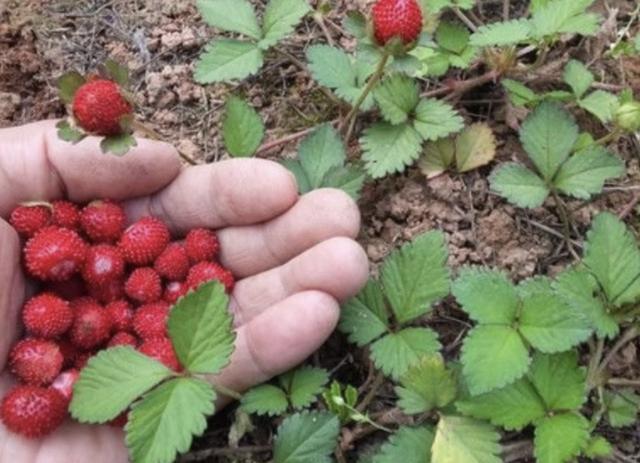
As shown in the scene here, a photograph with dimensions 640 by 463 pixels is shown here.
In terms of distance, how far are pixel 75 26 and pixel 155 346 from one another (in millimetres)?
1127

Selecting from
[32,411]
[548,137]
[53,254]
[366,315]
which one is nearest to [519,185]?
[548,137]

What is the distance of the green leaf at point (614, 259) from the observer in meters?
1.84

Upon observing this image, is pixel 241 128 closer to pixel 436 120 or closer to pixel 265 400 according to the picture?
pixel 436 120

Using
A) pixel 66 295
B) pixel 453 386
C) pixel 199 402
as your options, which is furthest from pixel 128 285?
pixel 453 386

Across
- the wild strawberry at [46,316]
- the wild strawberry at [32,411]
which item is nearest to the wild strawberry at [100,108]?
the wild strawberry at [46,316]

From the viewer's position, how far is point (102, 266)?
78.2 inches

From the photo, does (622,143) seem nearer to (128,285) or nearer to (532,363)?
(532,363)

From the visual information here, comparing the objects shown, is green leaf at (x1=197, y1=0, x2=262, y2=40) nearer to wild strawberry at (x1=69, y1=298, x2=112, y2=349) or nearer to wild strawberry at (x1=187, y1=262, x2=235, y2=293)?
wild strawberry at (x1=187, y1=262, x2=235, y2=293)

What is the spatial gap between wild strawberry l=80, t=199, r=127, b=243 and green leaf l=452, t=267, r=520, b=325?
0.78m

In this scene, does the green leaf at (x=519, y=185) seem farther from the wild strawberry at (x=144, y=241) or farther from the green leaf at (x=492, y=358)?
the wild strawberry at (x=144, y=241)

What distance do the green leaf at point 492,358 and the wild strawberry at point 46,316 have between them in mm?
852

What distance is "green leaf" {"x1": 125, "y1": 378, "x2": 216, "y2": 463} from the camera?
156 centimetres

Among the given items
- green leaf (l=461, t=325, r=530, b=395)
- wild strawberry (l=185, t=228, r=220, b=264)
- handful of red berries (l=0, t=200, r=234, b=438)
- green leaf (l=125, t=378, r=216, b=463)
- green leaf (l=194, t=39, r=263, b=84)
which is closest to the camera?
green leaf (l=125, t=378, r=216, b=463)

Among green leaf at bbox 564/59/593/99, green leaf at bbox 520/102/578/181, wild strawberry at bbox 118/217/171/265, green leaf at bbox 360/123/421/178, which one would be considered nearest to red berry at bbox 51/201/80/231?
wild strawberry at bbox 118/217/171/265
